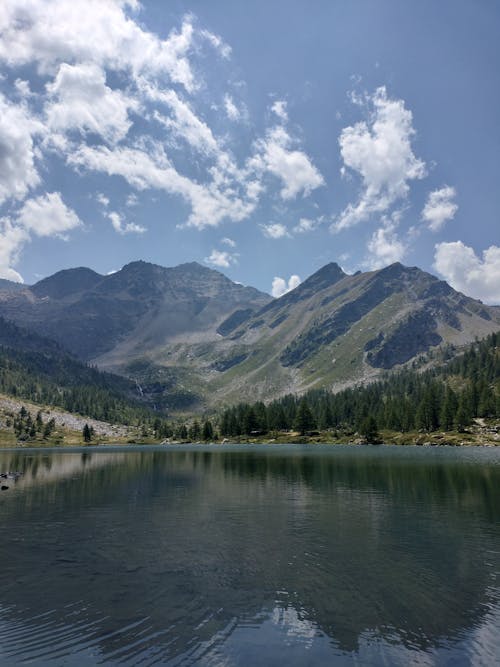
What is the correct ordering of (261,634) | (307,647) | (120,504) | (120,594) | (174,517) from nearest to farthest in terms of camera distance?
(307,647), (261,634), (120,594), (174,517), (120,504)

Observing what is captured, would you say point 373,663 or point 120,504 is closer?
point 373,663

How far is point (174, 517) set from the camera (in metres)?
48.8

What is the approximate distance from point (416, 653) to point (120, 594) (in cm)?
1671

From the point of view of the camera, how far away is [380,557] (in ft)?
107

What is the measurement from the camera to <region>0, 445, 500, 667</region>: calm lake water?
1998 centimetres

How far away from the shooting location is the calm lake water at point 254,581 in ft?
65.6

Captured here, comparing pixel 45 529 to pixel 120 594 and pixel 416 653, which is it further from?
pixel 416 653

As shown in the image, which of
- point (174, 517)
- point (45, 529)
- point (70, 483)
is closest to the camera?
point (45, 529)

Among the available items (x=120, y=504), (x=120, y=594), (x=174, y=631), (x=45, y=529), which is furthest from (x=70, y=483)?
(x=174, y=631)

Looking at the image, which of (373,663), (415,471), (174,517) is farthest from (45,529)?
(415,471)

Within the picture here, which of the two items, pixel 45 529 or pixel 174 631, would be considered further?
pixel 45 529

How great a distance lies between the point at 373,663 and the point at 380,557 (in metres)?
15.1

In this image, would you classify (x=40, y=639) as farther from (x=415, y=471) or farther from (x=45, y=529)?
(x=415, y=471)

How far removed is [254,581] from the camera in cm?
2867
